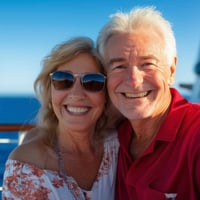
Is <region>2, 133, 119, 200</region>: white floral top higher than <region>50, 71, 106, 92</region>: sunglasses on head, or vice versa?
<region>50, 71, 106, 92</region>: sunglasses on head

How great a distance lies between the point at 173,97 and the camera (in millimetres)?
1629

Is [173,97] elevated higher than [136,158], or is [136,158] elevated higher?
[173,97]

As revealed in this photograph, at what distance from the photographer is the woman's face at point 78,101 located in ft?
5.32

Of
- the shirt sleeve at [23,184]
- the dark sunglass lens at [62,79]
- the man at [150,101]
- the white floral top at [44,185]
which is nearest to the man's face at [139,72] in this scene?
the man at [150,101]

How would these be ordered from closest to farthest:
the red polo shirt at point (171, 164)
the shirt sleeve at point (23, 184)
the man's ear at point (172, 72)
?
the red polo shirt at point (171, 164)
the shirt sleeve at point (23, 184)
the man's ear at point (172, 72)

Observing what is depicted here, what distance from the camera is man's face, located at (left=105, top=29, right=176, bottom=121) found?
1510 mm

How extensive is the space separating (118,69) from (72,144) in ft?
1.36

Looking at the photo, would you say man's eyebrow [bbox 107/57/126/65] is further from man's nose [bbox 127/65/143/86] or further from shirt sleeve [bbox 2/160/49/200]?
shirt sleeve [bbox 2/160/49/200]

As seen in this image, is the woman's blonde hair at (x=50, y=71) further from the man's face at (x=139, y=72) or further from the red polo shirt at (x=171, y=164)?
the red polo shirt at (x=171, y=164)

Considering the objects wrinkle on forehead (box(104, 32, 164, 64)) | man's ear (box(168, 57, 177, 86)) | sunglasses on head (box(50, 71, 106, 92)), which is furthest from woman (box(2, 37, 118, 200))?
man's ear (box(168, 57, 177, 86))

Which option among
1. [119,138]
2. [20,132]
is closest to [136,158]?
[119,138]

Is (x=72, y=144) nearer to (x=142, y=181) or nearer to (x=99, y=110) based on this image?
(x=99, y=110)

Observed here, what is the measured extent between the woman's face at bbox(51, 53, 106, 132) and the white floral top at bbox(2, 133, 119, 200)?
0.23 meters

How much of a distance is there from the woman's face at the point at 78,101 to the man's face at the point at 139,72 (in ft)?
0.31
